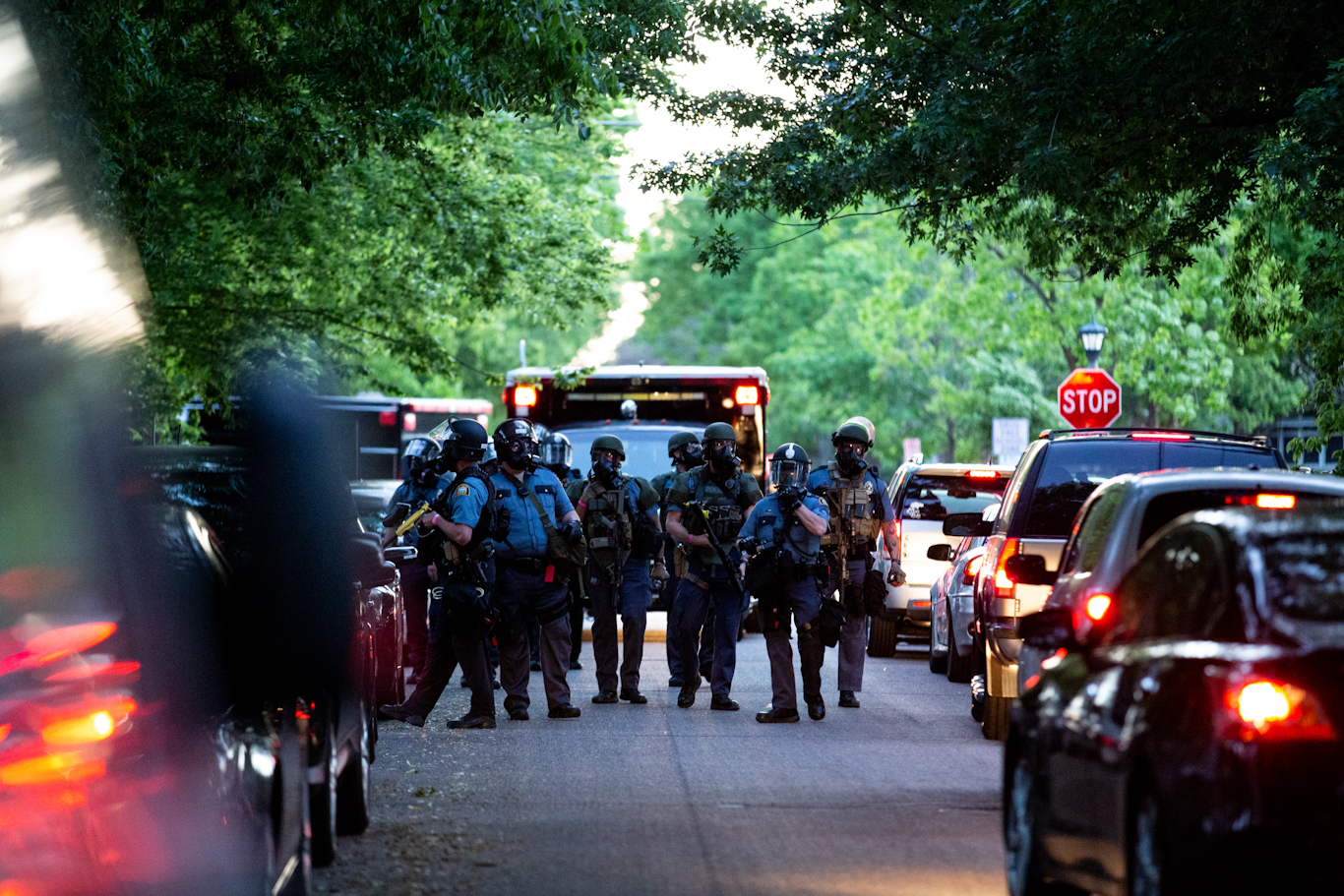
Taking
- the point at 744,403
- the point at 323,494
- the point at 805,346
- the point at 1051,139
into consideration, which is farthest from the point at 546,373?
the point at 805,346

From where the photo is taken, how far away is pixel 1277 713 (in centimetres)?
496

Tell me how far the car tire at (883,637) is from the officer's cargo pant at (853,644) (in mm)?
4824

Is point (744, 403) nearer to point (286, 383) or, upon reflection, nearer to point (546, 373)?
point (546, 373)

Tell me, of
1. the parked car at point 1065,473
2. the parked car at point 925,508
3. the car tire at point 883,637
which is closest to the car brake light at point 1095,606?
the parked car at point 1065,473

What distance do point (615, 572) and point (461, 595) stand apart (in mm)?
1939

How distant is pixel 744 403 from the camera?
23.1 m

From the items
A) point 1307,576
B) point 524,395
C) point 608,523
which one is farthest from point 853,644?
point 524,395

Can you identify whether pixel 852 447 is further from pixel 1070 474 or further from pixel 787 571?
pixel 1070 474

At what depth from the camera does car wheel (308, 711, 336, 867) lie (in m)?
7.46

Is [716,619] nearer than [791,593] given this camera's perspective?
No

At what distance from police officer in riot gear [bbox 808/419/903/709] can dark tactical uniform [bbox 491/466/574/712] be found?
6.46 feet

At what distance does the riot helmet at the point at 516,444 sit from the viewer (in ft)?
43.3

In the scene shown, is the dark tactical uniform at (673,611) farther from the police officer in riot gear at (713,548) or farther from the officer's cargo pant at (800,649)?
the officer's cargo pant at (800,649)

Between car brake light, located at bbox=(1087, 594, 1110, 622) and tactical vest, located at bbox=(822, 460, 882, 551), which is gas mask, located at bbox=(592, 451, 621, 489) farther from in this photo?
car brake light, located at bbox=(1087, 594, 1110, 622)
